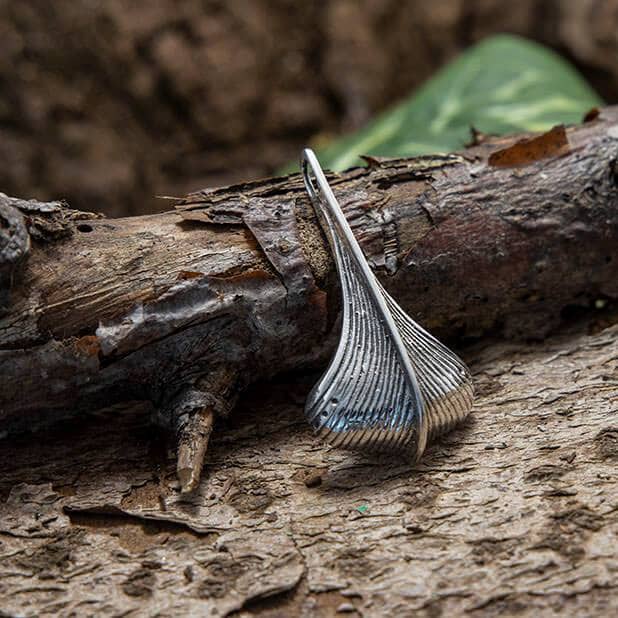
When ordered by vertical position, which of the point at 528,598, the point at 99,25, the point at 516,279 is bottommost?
the point at 528,598

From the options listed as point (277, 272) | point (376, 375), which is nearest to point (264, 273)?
point (277, 272)

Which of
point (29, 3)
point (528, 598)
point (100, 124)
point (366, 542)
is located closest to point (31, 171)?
point (100, 124)

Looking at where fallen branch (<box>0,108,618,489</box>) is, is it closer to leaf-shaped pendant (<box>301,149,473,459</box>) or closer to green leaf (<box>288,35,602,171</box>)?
leaf-shaped pendant (<box>301,149,473,459</box>)

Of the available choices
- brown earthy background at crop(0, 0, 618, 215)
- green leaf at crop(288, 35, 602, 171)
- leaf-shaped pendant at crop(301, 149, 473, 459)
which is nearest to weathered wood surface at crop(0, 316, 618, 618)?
leaf-shaped pendant at crop(301, 149, 473, 459)

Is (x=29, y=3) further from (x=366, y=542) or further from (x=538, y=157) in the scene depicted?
(x=366, y=542)

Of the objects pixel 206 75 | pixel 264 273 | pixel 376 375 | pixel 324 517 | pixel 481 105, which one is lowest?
pixel 324 517

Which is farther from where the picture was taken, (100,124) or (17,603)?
(100,124)

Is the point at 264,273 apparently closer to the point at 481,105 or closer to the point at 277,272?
the point at 277,272
